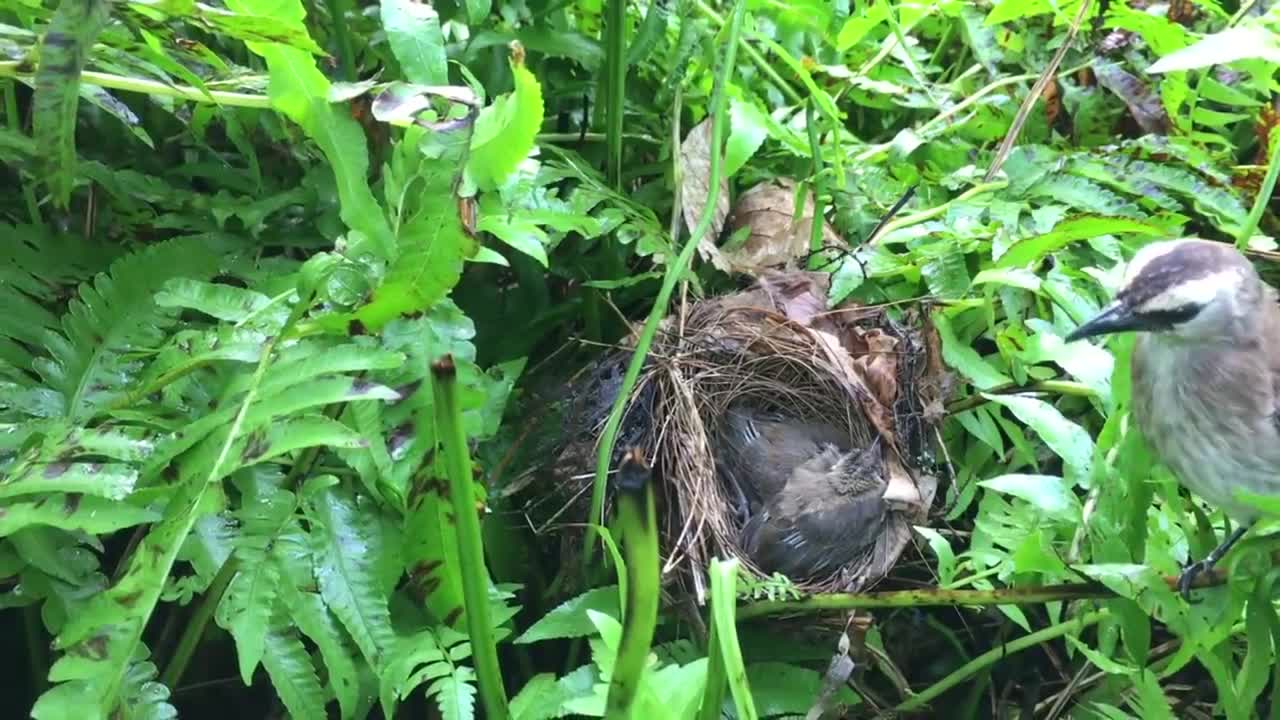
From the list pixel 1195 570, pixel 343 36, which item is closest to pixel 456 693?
pixel 1195 570

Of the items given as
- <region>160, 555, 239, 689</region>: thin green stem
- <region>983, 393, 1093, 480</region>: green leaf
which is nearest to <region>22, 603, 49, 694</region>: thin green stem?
<region>160, 555, 239, 689</region>: thin green stem

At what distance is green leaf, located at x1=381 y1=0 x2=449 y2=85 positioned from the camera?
35.2 inches

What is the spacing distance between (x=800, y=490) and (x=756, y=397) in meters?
0.19

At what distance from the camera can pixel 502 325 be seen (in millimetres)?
1362

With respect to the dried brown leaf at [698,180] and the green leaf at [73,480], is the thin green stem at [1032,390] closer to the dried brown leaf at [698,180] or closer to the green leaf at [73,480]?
the dried brown leaf at [698,180]

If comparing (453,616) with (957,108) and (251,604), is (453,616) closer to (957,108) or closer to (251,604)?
(251,604)

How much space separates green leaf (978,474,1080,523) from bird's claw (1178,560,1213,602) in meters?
0.10

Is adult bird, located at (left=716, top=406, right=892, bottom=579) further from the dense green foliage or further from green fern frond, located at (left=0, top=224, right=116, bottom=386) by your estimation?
green fern frond, located at (left=0, top=224, right=116, bottom=386)

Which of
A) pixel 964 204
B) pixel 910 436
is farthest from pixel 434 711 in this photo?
pixel 964 204

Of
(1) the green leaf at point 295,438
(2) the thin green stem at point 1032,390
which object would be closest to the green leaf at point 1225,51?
(2) the thin green stem at point 1032,390

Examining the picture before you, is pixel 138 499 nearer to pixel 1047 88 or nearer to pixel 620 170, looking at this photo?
pixel 620 170

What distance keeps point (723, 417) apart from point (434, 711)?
54cm

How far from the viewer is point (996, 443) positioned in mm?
1293

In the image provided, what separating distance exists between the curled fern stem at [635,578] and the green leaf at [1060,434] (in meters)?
0.54
